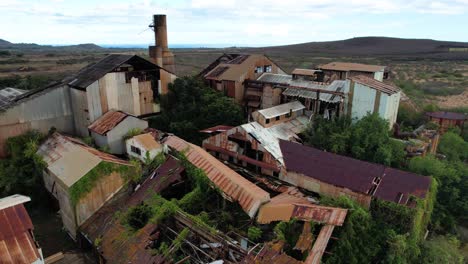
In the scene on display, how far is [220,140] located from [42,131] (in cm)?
1482

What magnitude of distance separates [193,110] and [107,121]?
7588mm

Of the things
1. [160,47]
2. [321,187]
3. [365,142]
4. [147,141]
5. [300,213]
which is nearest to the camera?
[300,213]

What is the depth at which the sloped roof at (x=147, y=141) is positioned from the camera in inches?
866

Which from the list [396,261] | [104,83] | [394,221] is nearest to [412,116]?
[394,221]

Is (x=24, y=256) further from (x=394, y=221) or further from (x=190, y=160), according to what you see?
(x=394, y=221)

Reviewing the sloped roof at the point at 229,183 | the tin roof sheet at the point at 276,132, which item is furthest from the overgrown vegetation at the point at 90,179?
the tin roof sheet at the point at 276,132

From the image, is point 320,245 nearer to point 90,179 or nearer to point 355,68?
point 90,179

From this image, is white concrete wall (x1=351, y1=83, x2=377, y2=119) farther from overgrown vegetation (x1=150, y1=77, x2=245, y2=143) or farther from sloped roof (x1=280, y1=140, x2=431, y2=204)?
overgrown vegetation (x1=150, y1=77, x2=245, y2=143)

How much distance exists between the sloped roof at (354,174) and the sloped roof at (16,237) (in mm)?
14264

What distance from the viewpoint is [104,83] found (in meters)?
26.0

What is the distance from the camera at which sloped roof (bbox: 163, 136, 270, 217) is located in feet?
54.6

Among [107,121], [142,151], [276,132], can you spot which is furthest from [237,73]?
[142,151]

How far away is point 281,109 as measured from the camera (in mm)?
26922

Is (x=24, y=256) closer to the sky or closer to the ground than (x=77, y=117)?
closer to the ground
